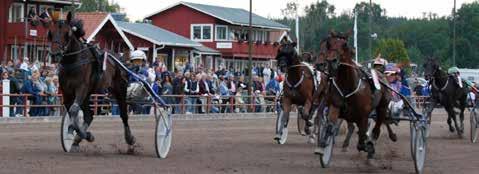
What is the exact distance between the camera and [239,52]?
70375 millimetres

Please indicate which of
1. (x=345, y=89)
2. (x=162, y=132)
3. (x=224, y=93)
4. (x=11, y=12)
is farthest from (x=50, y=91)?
(x=11, y=12)

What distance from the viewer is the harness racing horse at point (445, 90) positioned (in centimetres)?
2528

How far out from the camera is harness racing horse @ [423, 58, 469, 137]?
25281 mm

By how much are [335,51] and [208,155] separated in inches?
136

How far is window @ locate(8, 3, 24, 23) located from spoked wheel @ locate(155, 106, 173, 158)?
33255mm

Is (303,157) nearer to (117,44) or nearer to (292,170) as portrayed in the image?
(292,170)

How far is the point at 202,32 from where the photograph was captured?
7306 cm

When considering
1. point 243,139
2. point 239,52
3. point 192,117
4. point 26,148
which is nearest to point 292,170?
point 26,148

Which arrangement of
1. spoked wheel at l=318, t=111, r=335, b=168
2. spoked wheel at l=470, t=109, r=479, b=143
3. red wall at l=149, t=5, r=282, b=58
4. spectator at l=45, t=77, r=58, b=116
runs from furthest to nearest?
1. red wall at l=149, t=5, r=282, b=58
2. spectator at l=45, t=77, r=58, b=116
3. spoked wheel at l=470, t=109, r=479, b=143
4. spoked wheel at l=318, t=111, r=335, b=168

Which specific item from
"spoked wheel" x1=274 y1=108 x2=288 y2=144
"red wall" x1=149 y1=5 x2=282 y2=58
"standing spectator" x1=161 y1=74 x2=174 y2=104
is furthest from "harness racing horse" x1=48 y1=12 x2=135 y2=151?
"red wall" x1=149 y1=5 x2=282 y2=58

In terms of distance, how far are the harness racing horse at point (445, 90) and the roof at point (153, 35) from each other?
3492 centimetres

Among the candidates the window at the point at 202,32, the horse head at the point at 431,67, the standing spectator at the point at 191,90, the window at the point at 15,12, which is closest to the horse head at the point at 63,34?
the horse head at the point at 431,67

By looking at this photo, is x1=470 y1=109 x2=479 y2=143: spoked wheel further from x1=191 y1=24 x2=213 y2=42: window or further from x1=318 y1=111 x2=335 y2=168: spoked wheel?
x1=191 y1=24 x2=213 y2=42: window

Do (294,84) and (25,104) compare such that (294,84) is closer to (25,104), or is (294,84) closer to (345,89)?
(345,89)
